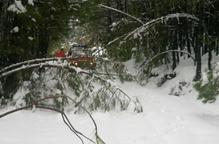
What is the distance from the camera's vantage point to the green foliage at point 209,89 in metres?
10.9

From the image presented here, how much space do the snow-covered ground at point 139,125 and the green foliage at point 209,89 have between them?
7.0 inches

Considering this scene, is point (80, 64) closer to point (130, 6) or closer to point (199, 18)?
point (199, 18)

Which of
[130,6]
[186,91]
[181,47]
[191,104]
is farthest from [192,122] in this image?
[130,6]

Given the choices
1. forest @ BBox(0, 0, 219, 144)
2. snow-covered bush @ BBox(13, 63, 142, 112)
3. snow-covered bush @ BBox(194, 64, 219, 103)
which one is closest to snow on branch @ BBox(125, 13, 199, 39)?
forest @ BBox(0, 0, 219, 144)

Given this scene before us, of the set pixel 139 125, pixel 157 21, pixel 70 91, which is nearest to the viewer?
pixel 139 125

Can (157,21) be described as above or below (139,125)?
above

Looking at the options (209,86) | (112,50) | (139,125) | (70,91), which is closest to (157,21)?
(112,50)

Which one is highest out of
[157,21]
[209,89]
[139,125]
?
[157,21]

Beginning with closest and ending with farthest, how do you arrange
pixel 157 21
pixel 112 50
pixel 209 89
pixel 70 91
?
1. pixel 70 91
2. pixel 209 89
3. pixel 157 21
4. pixel 112 50

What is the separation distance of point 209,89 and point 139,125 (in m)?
2.81

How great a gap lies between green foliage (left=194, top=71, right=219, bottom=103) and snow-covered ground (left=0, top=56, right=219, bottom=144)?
18cm

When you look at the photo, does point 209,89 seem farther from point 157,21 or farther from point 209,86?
point 157,21

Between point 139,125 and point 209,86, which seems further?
point 209,86

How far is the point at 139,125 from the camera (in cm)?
899
